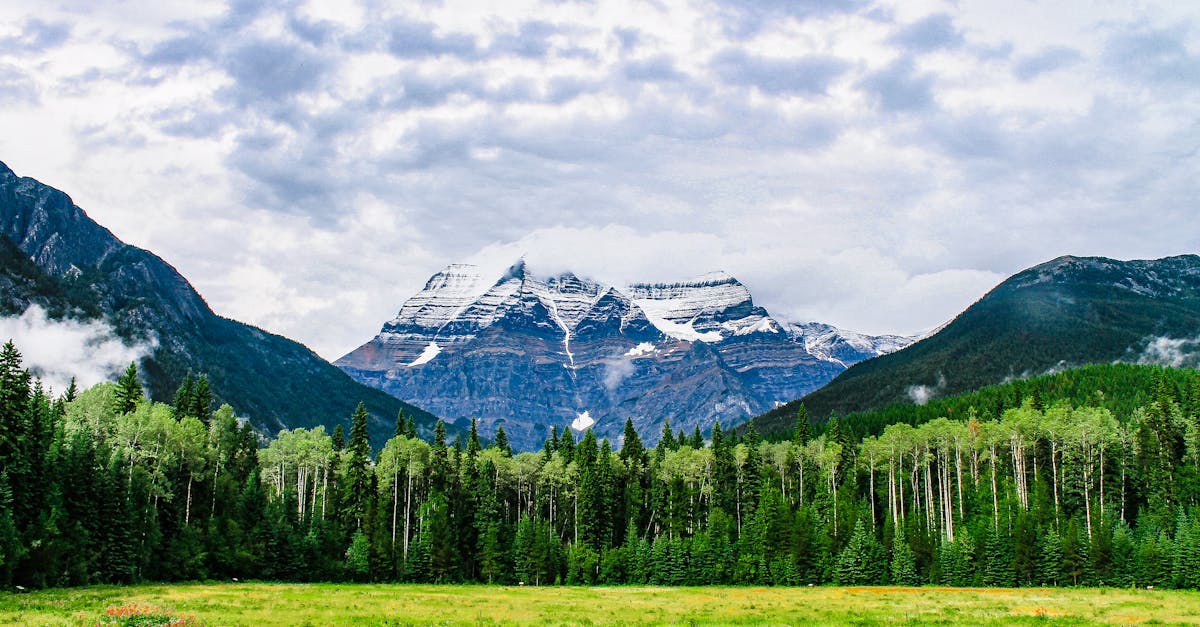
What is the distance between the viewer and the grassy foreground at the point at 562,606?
6066cm

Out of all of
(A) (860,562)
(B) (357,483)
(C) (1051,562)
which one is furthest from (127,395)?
(C) (1051,562)

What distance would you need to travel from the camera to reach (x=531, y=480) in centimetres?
15438

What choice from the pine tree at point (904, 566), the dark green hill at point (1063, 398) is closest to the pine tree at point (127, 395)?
the pine tree at point (904, 566)

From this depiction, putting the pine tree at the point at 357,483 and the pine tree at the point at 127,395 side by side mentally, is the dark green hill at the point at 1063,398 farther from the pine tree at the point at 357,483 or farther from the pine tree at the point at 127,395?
the pine tree at the point at 127,395

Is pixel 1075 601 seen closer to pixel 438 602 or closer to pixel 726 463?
pixel 438 602

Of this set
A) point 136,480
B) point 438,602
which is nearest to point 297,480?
point 136,480

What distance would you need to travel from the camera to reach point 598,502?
5492 inches

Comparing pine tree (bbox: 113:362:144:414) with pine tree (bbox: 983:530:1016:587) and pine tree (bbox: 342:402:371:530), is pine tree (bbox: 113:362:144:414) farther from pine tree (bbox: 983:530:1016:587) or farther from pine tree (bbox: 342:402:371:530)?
pine tree (bbox: 983:530:1016:587)

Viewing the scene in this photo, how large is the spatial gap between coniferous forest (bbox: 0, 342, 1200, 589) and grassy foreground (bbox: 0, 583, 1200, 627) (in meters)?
11.2

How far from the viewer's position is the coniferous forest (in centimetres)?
8944

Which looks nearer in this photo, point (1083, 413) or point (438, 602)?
point (438, 602)

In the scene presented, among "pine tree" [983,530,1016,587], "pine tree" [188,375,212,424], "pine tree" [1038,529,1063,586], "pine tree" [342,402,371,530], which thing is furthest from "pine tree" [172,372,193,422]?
"pine tree" [1038,529,1063,586]

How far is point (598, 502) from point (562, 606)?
2430 inches

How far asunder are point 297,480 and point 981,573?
98.9 m
